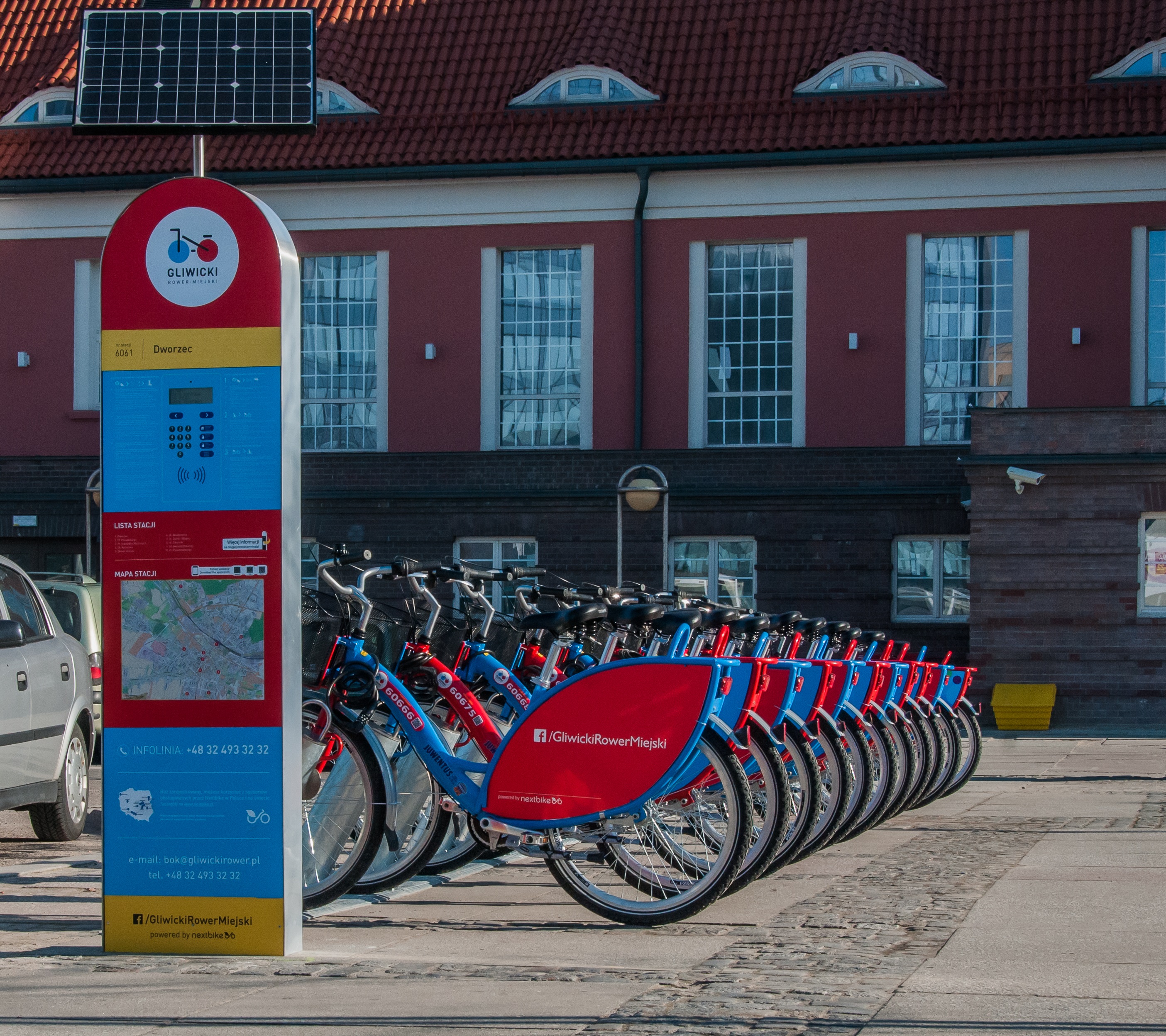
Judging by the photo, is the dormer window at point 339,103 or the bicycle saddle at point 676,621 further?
the dormer window at point 339,103

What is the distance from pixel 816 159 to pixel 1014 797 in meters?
14.3

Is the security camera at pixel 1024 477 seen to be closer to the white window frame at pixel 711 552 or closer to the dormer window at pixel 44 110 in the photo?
the white window frame at pixel 711 552

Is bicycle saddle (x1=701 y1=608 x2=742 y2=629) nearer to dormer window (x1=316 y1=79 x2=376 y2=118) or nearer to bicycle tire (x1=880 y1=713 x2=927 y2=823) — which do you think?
bicycle tire (x1=880 y1=713 x2=927 y2=823)

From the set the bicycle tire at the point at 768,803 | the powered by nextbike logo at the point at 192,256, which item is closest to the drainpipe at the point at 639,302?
the bicycle tire at the point at 768,803

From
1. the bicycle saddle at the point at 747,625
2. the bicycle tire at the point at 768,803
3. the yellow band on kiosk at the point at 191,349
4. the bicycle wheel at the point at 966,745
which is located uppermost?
the yellow band on kiosk at the point at 191,349

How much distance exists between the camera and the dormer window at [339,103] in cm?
2750

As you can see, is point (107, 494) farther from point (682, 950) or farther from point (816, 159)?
point (816, 159)

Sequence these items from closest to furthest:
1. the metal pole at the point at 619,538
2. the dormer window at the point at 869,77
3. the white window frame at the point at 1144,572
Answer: the white window frame at the point at 1144,572, the metal pole at the point at 619,538, the dormer window at the point at 869,77

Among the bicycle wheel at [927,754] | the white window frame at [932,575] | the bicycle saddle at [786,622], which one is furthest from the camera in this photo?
the white window frame at [932,575]

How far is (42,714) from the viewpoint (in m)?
10.0

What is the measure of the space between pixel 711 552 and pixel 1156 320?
23.2 feet

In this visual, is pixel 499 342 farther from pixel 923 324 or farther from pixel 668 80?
pixel 923 324

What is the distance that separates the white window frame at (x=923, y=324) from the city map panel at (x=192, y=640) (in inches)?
777

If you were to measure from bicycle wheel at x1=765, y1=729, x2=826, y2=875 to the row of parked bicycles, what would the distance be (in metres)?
→ 0.01
